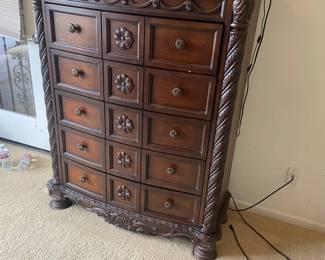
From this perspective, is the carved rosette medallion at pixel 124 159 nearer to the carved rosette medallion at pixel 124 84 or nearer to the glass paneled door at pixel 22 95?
the carved rosette medallion at pixel 124 84

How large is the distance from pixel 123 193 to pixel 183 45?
2.69 feet

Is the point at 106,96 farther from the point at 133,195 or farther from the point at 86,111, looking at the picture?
the point at 133,195

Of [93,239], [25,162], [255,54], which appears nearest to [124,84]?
[255,54]

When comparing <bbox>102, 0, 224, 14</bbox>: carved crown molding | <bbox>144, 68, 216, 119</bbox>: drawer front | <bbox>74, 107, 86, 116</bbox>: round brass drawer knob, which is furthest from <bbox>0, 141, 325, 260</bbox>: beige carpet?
<bbox>102, 0, 224, 14</bbox>: carved crown molding

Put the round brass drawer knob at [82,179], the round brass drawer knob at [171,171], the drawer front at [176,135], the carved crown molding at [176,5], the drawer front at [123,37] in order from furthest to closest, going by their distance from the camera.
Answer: the round brass drawer knob at [82,179] < the round brass drawer knob at [171,171] < the drawer front at [176,135] < the drawer front at [123,37] < the carved crown molding at [176,5]

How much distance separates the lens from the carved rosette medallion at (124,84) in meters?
1.42

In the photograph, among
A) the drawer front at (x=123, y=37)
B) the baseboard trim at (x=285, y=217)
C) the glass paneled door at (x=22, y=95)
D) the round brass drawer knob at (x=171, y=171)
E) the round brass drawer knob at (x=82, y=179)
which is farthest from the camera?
the glass paneled door at (x=22, y=95)

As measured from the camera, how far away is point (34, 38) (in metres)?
2.07

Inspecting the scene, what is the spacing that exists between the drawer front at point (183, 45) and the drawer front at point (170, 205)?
616 millimetres

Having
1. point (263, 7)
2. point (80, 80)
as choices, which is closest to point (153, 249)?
point (80, 80)

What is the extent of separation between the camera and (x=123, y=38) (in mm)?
1350

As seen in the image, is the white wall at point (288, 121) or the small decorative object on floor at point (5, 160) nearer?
the white wall at point (288, 121)

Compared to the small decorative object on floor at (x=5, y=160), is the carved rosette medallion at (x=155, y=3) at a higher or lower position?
higher

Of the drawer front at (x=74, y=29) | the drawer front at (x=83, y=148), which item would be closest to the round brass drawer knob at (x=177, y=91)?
the drawer front at (x=74, y=29)
